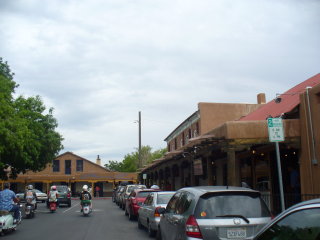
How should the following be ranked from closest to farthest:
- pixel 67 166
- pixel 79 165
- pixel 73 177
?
pixel 73 177, pixel 67 166, pixel 79 165

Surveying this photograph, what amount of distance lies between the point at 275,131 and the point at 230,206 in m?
2.37

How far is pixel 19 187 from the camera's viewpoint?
5691 cm

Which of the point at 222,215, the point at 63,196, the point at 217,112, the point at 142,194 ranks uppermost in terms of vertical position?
the point at 217,112

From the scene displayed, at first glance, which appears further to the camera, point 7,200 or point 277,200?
point 277,200

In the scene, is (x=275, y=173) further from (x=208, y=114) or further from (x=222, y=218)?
(x=208, y=114)

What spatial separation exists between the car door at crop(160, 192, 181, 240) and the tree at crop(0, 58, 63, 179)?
14.2m

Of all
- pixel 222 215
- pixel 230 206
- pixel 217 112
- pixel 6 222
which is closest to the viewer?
pixel 222 215

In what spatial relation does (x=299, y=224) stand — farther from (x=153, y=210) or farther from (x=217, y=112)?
(x=217, y=112)

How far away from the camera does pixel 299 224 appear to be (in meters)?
3.56

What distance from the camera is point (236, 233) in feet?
21.0

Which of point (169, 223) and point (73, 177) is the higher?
point (73, 177)

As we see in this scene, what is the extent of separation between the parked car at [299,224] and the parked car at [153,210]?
8.14 metres

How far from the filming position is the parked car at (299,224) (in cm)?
339

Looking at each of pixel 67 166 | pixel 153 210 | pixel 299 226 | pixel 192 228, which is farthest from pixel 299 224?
pixel 67 166
